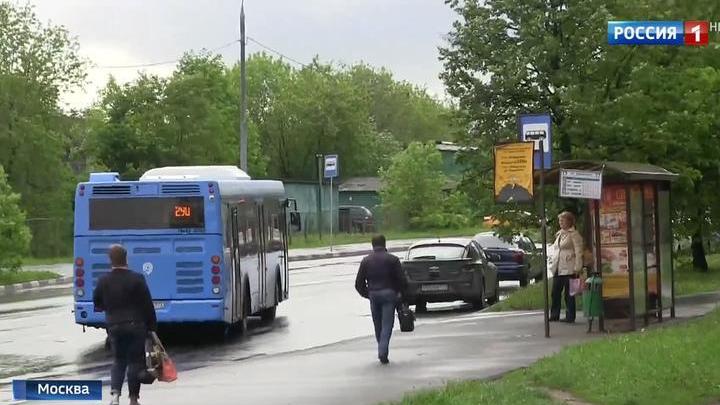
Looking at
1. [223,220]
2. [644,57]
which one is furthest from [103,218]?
[644,57]

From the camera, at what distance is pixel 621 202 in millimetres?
18844

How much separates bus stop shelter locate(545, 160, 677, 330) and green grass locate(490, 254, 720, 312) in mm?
4090

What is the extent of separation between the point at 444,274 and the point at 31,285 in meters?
17.5

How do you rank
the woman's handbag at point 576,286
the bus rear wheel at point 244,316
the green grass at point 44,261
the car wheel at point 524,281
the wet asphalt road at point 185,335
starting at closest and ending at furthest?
the wet asphalt road at point 185,335
the woman's handbag at point 576,286
the bus rear wheel at point 244,316
the car wheel at point 524,281
the green grass at point 44,261

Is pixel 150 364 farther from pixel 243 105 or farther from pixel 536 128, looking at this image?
pixel 243 105

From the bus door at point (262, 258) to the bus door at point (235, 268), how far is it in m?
2.03

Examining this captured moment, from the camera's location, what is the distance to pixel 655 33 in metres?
24.9

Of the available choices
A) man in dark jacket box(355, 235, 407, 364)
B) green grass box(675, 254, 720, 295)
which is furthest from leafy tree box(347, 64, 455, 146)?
man in dark jacket box(355, 235, 407, 364)

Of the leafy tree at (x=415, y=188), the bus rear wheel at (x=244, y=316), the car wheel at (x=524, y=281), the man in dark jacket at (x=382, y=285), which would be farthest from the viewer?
the leafy tree at (x=415, y=188)

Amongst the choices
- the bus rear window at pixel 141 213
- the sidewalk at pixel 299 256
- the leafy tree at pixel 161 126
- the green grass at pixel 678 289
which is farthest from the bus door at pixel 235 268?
the leafy tree at pixel 161 126

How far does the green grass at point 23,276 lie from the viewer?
128 ft

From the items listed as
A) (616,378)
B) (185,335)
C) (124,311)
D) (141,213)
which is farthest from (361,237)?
(124,311)

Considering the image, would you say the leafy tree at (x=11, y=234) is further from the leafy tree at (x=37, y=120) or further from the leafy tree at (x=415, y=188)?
the leafy tree at (x=415, y=188)

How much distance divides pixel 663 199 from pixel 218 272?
23.4 feet
